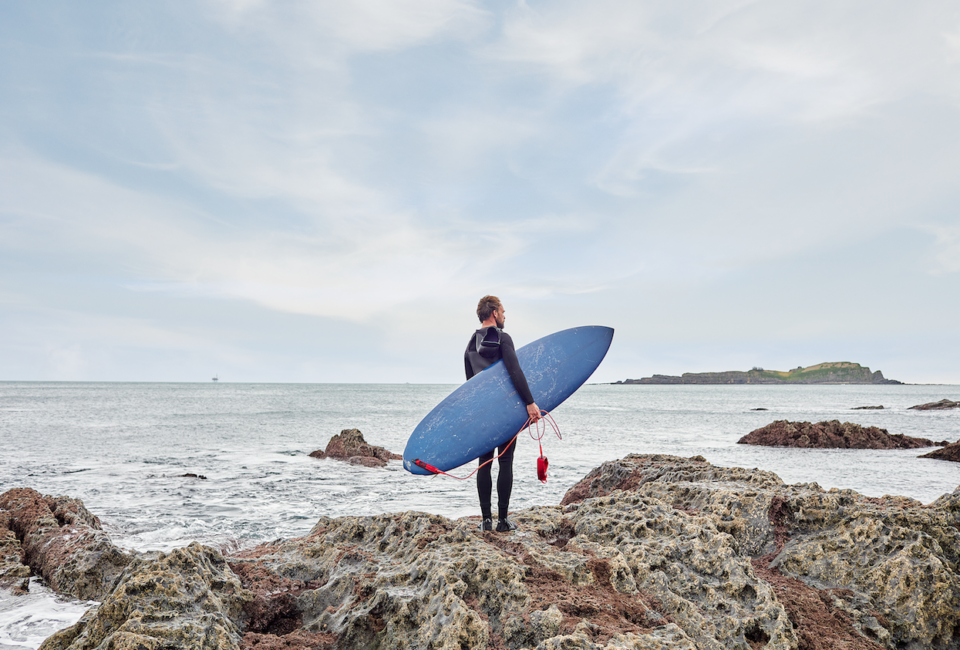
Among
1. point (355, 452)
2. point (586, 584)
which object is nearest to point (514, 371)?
point (586, 584)

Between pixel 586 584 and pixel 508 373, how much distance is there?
1.93 meters

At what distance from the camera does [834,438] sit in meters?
17.5

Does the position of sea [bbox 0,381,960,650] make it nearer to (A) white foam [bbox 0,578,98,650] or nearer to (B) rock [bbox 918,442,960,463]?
(A) white foam [bbox 0,578,98,650]

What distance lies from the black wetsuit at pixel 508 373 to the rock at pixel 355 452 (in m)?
9.52

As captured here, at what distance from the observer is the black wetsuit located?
4.27 metres

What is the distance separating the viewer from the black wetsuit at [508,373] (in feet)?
14.0

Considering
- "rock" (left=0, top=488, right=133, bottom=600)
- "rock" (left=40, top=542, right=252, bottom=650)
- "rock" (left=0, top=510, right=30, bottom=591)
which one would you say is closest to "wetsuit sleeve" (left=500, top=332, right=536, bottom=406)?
"rock" (left=40, top=542, right=252, bottom=650)

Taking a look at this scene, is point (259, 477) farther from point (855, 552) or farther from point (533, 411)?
point (855, 552)

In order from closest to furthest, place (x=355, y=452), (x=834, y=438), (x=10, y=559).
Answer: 1. (x=10, y=559)
2. (x=355, y=452)
3. (x=834, y=438)

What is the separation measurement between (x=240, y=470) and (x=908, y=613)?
12.7 metres

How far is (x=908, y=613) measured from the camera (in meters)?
3.00

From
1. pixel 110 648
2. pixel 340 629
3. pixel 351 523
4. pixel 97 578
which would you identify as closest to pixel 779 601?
pixel 340 629

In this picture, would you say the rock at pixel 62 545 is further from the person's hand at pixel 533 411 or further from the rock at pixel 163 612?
the person's hand at pixel 533 411

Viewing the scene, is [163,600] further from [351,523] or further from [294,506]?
[294,506]
